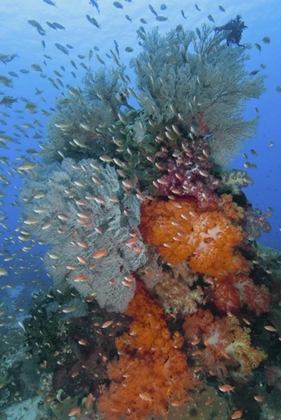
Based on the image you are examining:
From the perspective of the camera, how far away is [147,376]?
5504mm

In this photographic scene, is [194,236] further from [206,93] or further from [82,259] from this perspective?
[206,93]

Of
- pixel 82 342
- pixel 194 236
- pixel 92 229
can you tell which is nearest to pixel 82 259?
pixel 92 229

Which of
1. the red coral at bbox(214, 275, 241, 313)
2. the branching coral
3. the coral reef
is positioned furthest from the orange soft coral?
the branching coral

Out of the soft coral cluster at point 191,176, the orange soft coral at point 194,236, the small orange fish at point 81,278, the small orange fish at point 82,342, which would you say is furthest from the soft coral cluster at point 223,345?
the soft coral cluster at point 191,176

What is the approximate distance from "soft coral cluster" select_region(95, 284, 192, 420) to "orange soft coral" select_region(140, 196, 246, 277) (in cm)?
153

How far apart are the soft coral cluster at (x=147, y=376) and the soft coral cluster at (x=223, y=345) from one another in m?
0.46

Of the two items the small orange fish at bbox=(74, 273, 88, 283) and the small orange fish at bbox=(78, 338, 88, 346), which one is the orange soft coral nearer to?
the small orange fish at bbox=(74, 273, 88, 283)

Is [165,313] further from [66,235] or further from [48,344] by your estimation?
[48,344]

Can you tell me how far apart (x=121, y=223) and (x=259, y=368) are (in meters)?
4.66

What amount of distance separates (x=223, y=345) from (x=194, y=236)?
2.39m

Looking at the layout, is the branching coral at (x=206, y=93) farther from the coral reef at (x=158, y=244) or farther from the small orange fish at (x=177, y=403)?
the small orange fish at (x=177, y=403)

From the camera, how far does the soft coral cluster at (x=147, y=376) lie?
18.0ft

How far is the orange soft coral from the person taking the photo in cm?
576

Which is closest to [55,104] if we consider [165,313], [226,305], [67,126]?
[67,126]
